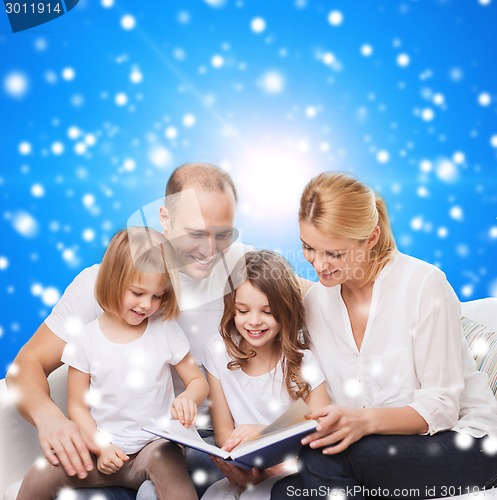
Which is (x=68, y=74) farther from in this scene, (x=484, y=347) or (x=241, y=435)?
(x=484, y=347)

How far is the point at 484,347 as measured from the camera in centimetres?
193

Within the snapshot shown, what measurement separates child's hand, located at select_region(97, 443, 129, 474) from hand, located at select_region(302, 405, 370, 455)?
16.6 inches

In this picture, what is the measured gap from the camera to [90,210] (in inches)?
97.3

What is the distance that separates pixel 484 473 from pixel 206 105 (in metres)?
1.55

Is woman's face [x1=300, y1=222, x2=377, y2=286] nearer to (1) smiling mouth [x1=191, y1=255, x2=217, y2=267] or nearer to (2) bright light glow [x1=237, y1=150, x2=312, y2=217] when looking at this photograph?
(1) smiling mouth [x1=191, y1=255, x2=217, y2=267]

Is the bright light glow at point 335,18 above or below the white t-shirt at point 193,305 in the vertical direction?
above

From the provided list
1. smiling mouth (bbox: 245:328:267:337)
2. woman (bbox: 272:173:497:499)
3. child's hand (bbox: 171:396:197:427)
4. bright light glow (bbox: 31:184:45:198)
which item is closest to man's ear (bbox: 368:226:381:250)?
woman (bbox: 272:173:497:499)

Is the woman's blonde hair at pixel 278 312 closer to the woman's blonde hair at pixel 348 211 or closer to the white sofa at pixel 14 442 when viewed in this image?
the woman's blonde hair at pixel 348 211

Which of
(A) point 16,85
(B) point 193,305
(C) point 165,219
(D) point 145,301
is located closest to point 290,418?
(D) point 145,301

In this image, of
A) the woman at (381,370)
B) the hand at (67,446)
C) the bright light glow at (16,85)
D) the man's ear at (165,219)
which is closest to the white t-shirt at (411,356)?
the woman at (381,370)

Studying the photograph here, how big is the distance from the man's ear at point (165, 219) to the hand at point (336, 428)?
71cm

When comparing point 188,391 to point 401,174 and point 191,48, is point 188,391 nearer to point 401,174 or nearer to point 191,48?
point 401,174

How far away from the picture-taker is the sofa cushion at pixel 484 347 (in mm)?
1861

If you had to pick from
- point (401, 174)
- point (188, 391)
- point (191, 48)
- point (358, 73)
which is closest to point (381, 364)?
point (188, 391)
